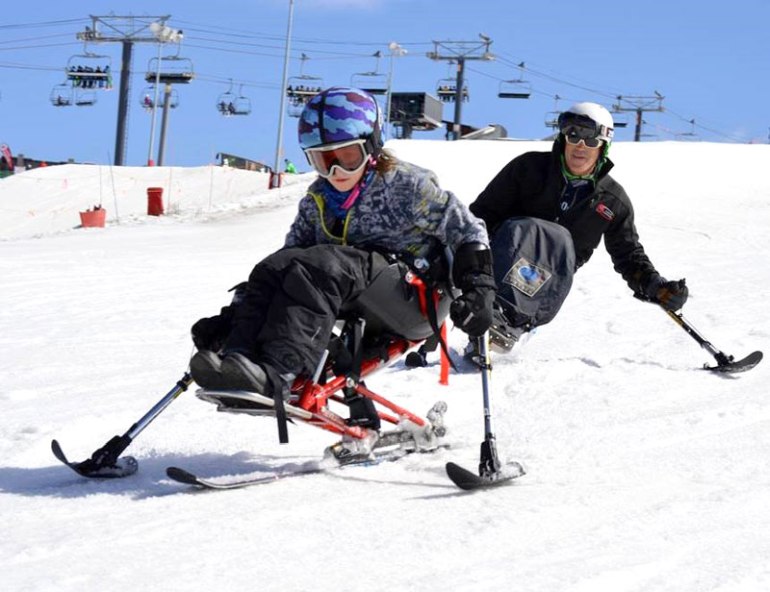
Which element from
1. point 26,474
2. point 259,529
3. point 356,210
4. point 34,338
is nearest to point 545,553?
point 259,529

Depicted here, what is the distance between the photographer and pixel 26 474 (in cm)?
414

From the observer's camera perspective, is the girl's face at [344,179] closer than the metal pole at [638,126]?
Yes

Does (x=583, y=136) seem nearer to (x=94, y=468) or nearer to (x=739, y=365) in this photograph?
(x=739, y=365)

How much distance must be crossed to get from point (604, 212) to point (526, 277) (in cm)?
81

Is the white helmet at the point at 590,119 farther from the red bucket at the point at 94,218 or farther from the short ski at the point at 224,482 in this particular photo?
the red bucket at the point at 94,218

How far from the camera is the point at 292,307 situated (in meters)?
3.63

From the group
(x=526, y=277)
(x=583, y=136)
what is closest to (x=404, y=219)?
(x=526, y=277)

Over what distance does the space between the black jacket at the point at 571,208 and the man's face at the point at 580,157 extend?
3.1 inches

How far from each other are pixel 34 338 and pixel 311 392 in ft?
14.5

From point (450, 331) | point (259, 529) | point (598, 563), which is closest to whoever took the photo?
point (598, 563)

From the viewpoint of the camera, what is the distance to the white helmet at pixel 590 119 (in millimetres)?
6160

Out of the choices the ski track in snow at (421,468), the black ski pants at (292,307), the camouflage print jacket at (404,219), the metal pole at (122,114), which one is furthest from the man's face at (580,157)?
the metal pole at (122,114)

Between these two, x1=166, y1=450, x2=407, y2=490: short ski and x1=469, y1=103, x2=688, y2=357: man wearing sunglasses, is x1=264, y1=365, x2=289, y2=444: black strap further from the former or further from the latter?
x1=469, y1=103, x2=688, y2=357: man wearing sunglasses

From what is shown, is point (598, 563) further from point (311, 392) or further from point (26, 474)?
point (26, 474)
